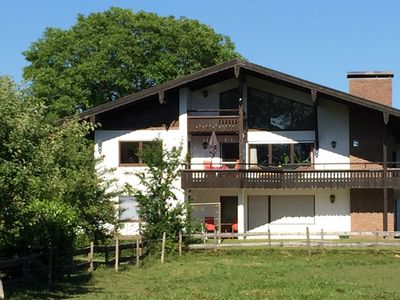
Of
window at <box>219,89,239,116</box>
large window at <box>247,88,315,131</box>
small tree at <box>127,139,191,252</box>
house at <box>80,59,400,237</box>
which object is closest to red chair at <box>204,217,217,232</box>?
house at <box>80,59,400,237</box>

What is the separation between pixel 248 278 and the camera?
19.9m

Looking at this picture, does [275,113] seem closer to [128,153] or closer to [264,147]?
[264,147]

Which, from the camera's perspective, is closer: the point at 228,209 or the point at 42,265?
the point at 42,265

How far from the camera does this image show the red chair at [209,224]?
36375 mm

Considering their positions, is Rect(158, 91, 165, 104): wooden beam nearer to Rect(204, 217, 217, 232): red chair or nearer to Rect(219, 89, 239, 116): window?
Rect(219, 89, 239, 116): window

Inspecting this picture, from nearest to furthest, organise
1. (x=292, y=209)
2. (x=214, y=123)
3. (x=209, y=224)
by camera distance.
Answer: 1. (x=209, y=224)
2. (x=214, y=123)
3. (x=292, y=209)

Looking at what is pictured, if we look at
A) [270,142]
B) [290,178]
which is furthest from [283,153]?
[290,178]

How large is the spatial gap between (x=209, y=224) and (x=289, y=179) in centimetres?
482

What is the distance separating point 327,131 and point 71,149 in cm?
1656

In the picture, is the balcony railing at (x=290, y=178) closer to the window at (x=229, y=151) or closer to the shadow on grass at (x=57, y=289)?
the window at (x=229, y=151)

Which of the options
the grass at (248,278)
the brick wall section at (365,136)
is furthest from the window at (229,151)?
the grass at (248,278)

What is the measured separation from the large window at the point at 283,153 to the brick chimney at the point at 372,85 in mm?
5725

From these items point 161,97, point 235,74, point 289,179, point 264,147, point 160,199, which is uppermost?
point 235,74

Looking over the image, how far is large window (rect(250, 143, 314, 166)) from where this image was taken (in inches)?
1505
